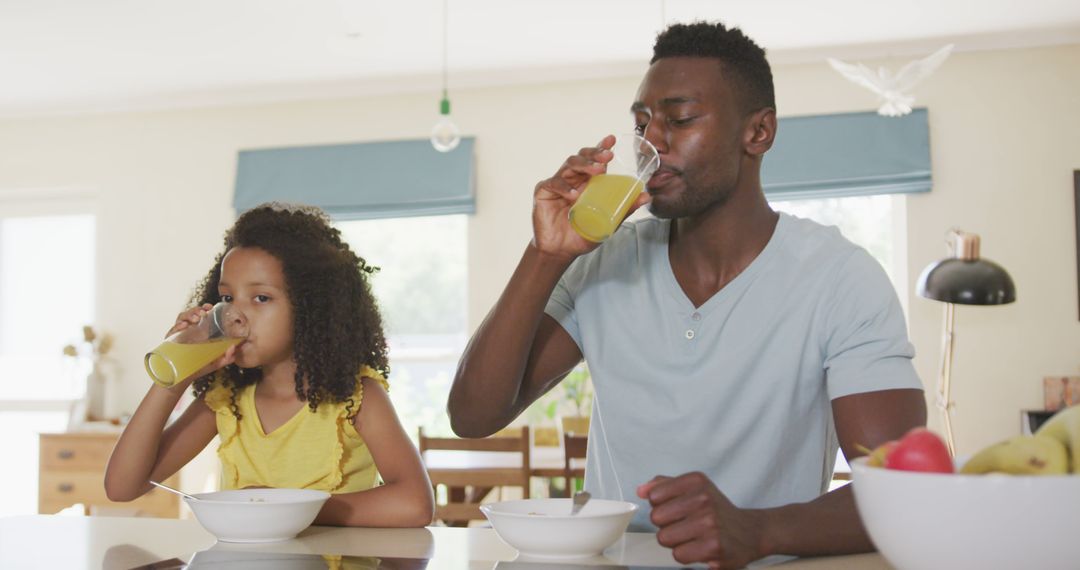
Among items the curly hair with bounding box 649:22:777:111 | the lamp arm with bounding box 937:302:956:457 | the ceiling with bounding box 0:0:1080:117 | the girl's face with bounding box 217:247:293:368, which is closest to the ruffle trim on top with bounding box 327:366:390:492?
the girl's face with bounding box 217:247:293:368

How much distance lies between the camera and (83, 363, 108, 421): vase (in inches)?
205

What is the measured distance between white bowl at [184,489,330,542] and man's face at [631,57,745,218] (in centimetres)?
60

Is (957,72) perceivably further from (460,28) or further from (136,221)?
(136,221)

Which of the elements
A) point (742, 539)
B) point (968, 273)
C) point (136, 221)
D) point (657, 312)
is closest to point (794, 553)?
point (742, 539)

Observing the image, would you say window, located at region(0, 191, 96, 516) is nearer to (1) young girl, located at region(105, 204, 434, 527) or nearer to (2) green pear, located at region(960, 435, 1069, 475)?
(1) young girl, located at region(105, 204, 434, 527)

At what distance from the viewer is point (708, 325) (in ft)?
4.48

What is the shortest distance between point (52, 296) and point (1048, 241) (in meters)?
5.26

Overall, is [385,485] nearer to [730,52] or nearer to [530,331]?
[530,331]

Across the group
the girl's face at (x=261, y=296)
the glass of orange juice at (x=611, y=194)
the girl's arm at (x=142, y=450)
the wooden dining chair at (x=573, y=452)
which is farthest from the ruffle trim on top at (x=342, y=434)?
the wooden dining chair at (x=573, y=452)

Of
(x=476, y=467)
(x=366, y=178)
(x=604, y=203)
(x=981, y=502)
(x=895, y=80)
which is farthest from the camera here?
(x=366, y=178)

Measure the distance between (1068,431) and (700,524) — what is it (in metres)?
0.35

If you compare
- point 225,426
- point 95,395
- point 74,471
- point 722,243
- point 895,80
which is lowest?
point 74,471

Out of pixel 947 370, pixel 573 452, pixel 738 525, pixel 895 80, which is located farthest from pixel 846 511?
pixel 947 370

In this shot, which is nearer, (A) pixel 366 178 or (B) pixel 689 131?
(B) pixel 689 131
